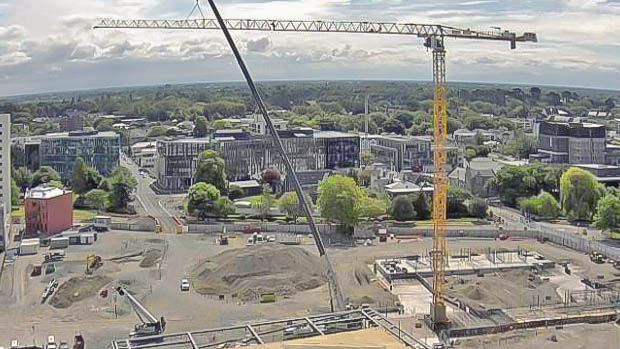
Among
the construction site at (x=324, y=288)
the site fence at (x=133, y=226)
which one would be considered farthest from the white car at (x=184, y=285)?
the site fence at (x=133, y=226)

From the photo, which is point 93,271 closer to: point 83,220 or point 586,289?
point 83,220

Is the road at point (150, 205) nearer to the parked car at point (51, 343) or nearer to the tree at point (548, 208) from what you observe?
the parked car at point (51, 343)

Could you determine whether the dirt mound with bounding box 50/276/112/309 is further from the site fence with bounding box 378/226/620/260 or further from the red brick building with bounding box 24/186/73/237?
the site fence with bounding box 378/226/620/260

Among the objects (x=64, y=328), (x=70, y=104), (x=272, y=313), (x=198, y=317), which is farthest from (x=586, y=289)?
(x=70, y=104)

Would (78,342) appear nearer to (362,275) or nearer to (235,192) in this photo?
(362,275)

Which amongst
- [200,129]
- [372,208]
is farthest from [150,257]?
[200,129]

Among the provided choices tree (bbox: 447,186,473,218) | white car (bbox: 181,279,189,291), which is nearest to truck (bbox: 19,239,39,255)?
white car (bbox: 181,279,189,291)
